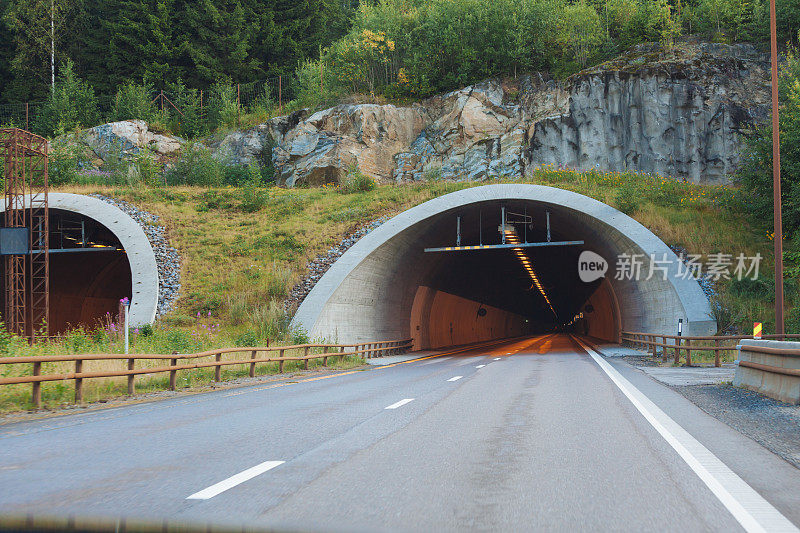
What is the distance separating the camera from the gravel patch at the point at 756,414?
23.5 feet

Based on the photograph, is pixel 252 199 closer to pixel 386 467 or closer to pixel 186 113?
pixel 186 113

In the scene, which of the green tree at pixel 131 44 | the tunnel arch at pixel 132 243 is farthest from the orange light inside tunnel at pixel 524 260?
the green tree at pixel 131 44

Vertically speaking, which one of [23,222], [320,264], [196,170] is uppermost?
[196,170]

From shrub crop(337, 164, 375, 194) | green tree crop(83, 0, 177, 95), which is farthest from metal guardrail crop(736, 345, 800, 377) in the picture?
green tree crop(83, 0, 177, 95)

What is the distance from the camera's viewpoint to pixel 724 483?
5367 mm

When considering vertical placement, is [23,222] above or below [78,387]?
above

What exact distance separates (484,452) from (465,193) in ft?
79.2

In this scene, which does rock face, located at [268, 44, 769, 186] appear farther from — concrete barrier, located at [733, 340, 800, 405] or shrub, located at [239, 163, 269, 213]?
concrete barrier, located at [733, 340, 800, 405]

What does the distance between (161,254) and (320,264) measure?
791 centimetres

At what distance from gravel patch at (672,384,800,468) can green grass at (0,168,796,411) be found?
13149 mm

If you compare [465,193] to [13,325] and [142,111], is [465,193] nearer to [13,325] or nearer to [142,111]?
[13,325]

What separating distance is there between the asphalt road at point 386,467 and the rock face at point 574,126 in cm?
3569

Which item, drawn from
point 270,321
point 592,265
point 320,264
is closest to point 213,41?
point 320,264

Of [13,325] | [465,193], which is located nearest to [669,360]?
[465,193]
